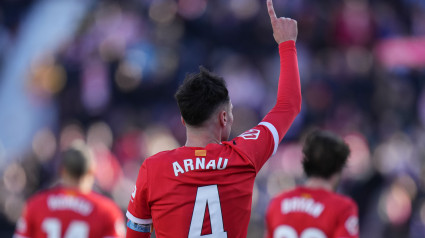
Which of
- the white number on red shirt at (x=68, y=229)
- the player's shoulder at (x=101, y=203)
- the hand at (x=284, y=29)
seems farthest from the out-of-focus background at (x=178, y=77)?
the hand at (x=284, y=29)

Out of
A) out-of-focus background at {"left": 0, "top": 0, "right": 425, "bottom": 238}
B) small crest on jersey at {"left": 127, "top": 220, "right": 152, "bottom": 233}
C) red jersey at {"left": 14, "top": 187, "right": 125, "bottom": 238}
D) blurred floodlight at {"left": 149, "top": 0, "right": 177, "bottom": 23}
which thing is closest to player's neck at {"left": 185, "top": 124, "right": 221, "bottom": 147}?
small crest on jersey at {"left": 127, "top": 220, "right": 152, "bottom": 233}

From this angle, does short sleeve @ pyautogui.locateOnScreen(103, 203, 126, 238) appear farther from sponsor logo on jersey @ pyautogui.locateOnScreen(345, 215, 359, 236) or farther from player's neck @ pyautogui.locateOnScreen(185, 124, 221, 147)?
player's neck @ pyautogui.locateOnScreen(185, 124, 221, 147)

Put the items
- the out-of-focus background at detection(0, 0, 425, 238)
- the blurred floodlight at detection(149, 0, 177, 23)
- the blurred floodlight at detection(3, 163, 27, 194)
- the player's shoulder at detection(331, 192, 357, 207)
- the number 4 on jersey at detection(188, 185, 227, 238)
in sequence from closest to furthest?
1. the number 4 on jersey at detection(188, 185, 227, 238)
2. the player's shoulder at detection(331, 192, 357, 207)
3. the blurred floodlight at detection(3, 163, 27, 194)
4. the out-of-focus background at detection(0, 0, 425, 238)
5. the blurred floodlight at detection(149, 0, 177, 23)

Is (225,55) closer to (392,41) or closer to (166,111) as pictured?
(166,111)

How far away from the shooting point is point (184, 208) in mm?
2586

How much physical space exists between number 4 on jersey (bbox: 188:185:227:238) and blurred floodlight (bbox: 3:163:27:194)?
960 centimetres

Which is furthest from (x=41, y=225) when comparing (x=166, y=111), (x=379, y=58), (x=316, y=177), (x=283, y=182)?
(x=379, y=58)

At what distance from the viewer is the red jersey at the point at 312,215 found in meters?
3.72

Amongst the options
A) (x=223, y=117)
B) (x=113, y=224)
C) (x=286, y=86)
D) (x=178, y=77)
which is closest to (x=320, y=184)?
(x=286, y=86)

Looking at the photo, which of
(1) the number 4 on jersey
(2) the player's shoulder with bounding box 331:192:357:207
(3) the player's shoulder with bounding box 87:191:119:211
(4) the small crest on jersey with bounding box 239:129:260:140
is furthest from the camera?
(3) the player's shoulder with bounding box 87:191:119:211

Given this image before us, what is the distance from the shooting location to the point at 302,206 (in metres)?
3.89

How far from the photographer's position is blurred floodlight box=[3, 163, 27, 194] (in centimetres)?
1146

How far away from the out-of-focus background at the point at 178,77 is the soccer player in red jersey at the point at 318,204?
6915 millimetres

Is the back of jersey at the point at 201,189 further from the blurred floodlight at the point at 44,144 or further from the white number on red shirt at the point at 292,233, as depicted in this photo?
the blurred floodlight at the point at 44,144
